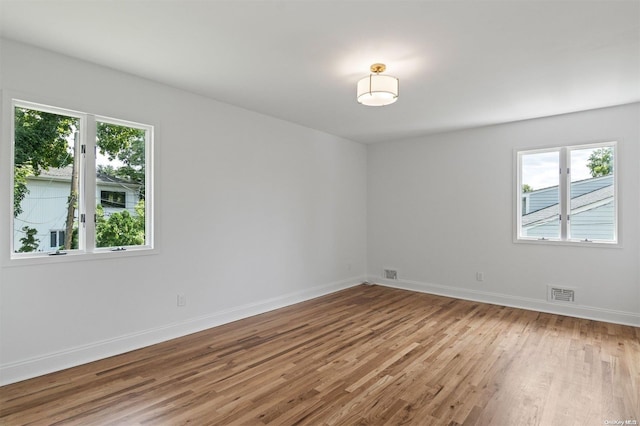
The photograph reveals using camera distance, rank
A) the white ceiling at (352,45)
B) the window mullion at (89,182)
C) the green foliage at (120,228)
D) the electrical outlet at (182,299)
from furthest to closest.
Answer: the electrical outlet at (182,299), the green foliage at (120,228), the window mullion at (89,182), the white ceiling at (352,45)

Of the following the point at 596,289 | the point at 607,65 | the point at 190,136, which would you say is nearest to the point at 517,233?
the point at 596,289

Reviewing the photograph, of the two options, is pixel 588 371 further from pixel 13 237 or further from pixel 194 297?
pixel 13 237

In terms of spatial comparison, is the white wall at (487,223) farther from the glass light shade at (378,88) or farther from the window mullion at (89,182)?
the window mullion at (89,182)

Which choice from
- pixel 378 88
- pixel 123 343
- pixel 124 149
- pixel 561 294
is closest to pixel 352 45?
pixel 378 88

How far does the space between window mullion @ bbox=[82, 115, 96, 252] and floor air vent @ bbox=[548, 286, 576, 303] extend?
5534 millimetres

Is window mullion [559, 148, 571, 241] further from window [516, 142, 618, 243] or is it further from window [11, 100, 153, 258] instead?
window [11, 100, 153, 258]

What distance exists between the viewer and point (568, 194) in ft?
15.2

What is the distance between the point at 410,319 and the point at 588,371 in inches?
72.2

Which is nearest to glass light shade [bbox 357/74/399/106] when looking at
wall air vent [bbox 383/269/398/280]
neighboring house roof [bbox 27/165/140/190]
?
neighboring house roof [bbox 27/165/140/190]

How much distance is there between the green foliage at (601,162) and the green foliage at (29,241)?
621cm

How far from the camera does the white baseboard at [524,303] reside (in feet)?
13.9

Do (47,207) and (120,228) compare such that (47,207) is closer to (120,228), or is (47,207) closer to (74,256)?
(74,256)

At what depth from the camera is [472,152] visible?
17.7 feet

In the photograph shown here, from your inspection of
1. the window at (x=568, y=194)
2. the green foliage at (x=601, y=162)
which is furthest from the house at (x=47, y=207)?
the green foliage at (x=601, y=162)
